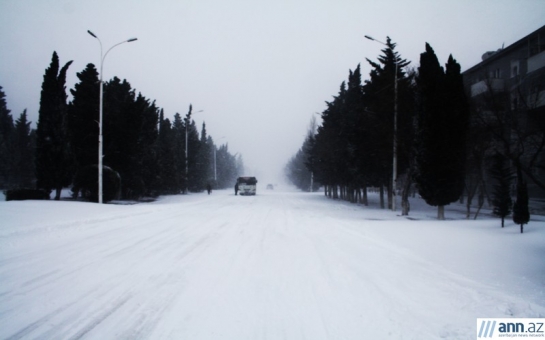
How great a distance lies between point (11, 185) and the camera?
59.2m

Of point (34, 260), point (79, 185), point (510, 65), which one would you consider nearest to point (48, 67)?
point (79, 185)

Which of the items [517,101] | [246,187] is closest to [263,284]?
[517,101]

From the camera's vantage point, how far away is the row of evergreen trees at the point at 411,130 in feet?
52.1

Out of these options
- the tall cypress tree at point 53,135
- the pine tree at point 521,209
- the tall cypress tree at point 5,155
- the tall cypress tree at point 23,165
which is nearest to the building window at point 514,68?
the pine tree at point 521,209

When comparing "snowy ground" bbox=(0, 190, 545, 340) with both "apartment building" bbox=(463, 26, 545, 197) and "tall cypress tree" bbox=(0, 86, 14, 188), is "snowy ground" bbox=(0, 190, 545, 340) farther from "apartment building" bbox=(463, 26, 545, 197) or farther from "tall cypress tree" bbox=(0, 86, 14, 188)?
"tall cypress tree" bbox=(0, 86, 14, 188)

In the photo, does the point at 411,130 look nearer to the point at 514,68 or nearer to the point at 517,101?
the point at 517,101

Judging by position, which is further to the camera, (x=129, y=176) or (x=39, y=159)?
(x=129, y=176)

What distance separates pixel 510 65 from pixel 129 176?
42.7 meters

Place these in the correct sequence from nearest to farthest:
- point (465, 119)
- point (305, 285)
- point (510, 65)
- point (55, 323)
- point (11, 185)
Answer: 1. point (55, 323)
2. point (305, 285)
3. point (465, 119)
4. point (510, 65)
5. point (11, 185)

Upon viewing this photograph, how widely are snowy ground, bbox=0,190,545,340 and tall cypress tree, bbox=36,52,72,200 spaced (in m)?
15.5

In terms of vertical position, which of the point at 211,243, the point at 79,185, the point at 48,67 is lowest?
the point at 211,243

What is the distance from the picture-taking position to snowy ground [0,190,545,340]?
12.9 ft

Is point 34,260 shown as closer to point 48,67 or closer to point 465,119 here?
point 465,119

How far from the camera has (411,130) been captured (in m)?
19.8
